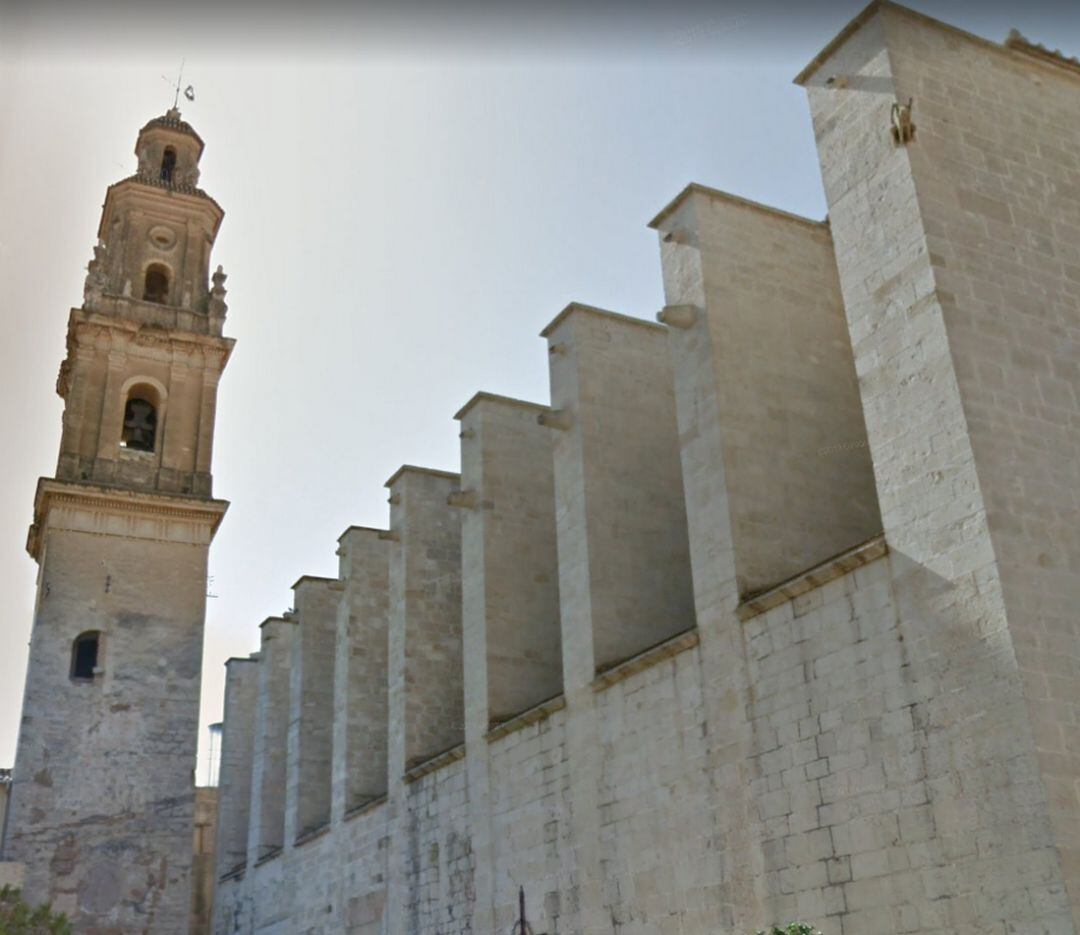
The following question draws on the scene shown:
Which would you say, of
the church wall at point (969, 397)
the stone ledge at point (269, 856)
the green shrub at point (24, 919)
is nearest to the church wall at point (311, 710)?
the stone ledge at point (269, 856)

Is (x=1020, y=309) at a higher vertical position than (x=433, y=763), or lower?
higher

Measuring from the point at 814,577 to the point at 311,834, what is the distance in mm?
13800

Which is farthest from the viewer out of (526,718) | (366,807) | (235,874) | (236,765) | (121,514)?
(236,765)

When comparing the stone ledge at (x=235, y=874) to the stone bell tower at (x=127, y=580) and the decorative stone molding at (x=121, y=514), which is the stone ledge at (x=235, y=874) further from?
the decorative stone molding at (x=121, y=514)

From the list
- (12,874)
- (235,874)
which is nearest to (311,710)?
(235,874)

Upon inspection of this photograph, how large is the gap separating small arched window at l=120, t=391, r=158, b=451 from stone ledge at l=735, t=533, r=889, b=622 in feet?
58.6

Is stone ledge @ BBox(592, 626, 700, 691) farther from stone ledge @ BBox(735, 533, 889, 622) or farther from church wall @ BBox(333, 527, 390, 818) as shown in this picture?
church wall @ BBox(333, 527, 390, 818)

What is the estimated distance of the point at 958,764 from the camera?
27.5 ft

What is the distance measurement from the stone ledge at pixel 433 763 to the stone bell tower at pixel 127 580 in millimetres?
7025

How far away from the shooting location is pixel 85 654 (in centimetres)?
2298

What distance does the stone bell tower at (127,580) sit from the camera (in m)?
21.2

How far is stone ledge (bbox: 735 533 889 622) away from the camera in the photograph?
9469 mm

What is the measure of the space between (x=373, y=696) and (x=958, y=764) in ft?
44.0

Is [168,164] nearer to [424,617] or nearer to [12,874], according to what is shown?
[424,617]
